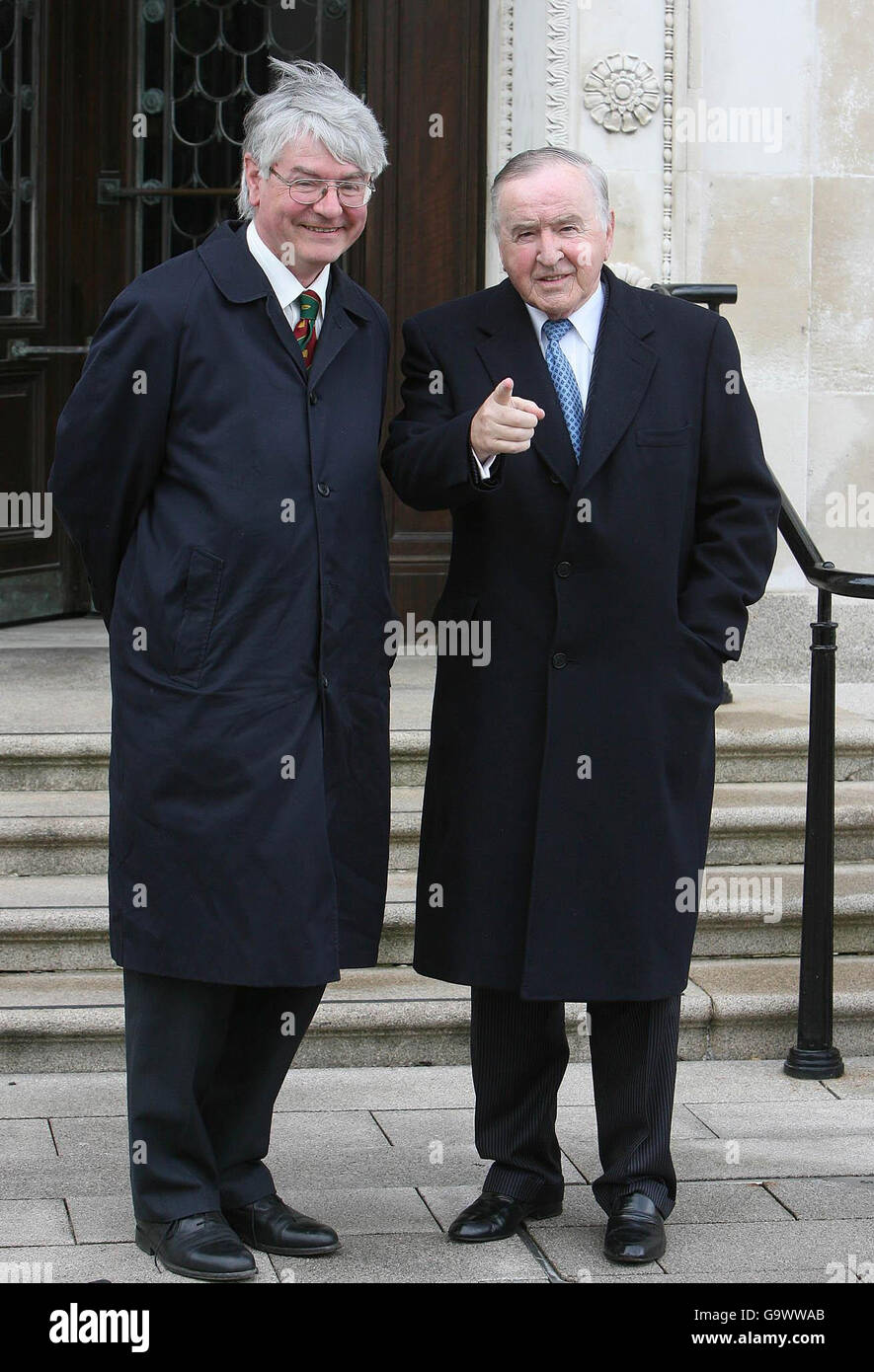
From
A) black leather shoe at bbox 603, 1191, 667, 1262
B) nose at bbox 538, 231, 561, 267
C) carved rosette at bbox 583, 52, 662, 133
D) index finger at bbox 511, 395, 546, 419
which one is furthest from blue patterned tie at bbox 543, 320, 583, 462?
carved rosette at bbox 583, 52, 662, 133

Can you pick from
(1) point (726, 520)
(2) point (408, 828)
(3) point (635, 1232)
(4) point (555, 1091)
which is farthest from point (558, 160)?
(2) point (408, 828)

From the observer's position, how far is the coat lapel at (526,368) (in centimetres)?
364

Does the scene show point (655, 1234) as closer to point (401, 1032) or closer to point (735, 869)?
point (401, 1032)

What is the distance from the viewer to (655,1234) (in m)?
3.68

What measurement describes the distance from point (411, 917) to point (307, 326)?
1984mm

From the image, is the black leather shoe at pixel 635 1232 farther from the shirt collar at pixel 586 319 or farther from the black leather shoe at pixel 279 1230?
the shirt collar at pixel 586 319

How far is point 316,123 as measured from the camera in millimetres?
3408

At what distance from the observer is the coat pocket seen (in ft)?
11.4

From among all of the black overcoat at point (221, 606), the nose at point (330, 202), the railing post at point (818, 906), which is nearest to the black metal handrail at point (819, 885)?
the railing post at point (818, 906)

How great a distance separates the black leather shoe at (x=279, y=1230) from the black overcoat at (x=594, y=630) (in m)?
0.51

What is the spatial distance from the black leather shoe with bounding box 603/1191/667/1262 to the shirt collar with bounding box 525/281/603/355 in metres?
1.55

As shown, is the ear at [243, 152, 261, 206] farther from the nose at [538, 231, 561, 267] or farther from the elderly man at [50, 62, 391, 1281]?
the nose at [538, 231, 561, 267]

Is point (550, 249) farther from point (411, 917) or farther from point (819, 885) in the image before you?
point (411, 917)

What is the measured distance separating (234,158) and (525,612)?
4.81m
